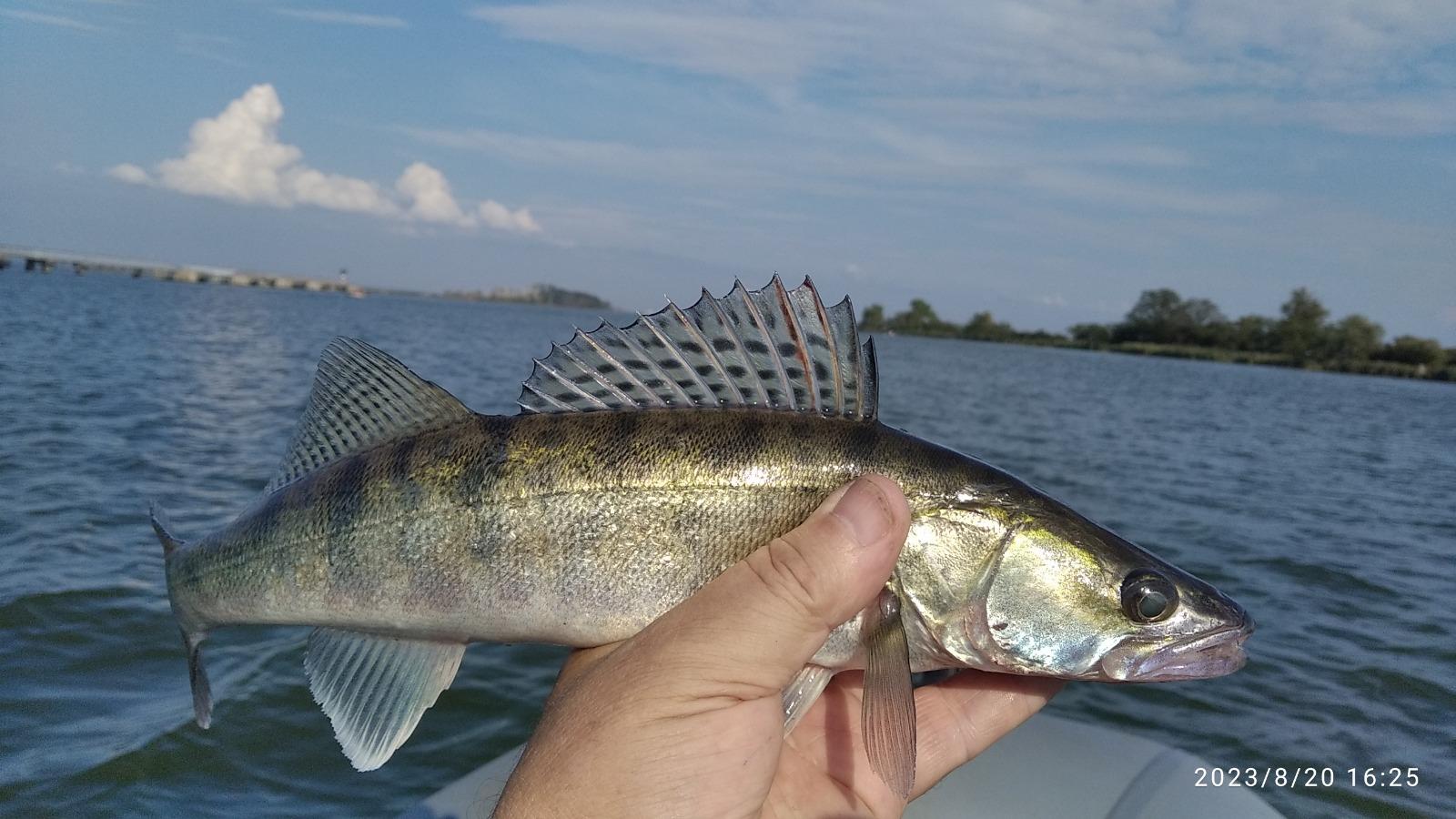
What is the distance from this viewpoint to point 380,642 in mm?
3510

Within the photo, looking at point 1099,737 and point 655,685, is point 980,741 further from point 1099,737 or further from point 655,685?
point 1099,737

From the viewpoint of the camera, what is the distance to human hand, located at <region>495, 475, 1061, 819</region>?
110 inches

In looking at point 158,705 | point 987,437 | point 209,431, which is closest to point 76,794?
point 158,705

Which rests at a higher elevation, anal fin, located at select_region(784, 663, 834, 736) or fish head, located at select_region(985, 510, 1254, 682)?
fish head, located at select_region(985, 510, 1254, 682)

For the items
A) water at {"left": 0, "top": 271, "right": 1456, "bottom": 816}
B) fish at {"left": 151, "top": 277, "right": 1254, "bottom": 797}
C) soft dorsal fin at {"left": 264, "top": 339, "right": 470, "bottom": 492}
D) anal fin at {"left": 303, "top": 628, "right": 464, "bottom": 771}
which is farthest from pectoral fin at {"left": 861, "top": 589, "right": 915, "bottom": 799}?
water at {"left": 0, "top": 271, "right": 1456, "bottom": 816}

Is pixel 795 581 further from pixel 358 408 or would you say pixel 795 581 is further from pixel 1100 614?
pixel 358 408

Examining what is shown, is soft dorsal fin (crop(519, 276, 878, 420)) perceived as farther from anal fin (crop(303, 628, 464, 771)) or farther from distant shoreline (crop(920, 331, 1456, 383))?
distant shoreline (crop(920, 331, 1456, 383))

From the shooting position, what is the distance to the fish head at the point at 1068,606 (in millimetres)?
3129

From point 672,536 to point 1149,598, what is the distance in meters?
1.79

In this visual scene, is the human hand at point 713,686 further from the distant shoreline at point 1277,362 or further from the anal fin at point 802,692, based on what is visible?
the distant shoreline at point 1277,362

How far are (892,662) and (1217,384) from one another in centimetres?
8286

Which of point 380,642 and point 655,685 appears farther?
point 380,642

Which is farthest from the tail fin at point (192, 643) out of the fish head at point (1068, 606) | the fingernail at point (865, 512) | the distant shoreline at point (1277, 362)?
the distant shoreline at point (1277, 362)

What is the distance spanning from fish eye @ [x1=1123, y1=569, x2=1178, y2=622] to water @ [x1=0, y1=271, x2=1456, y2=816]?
245 inches
